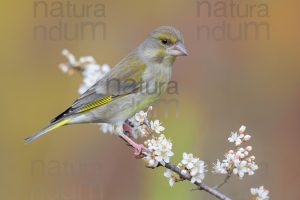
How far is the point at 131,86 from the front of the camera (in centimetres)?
521

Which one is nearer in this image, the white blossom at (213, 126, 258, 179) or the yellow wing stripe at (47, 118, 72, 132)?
the white blossom at (213, 126, 258, 179)

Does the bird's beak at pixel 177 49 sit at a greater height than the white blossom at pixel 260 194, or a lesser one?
greater

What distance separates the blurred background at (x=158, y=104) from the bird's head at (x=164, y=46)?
32.3 inches

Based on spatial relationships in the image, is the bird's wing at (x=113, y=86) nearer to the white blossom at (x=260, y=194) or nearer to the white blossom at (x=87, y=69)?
the white blossom at (x=87, y=69)

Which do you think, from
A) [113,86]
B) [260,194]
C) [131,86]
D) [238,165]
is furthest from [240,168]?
[113,86]

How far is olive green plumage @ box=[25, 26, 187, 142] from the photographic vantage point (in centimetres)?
509

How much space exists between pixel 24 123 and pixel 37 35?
1.33 m

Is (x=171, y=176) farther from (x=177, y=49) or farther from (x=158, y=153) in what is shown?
Answer: (x=177, y=49)

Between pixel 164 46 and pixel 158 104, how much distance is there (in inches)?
63.0

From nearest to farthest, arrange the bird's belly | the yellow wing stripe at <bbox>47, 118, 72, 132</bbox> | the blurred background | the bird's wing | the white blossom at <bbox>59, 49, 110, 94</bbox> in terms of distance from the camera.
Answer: the yellow wing stripe at <bbox>47, 118, 72, 132</bbox>
the bird's belly
the bird's wing
the white blossom at <bbox>59, 49, 110, 94</bbox>
the blurred background

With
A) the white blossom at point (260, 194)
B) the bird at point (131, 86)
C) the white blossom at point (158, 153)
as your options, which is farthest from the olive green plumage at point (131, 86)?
the white blossom at point (260, 194)

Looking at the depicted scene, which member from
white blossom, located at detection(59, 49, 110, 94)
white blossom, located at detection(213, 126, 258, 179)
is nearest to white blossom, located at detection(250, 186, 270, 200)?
white blossom, located at detection(213, 126, 258, 179)

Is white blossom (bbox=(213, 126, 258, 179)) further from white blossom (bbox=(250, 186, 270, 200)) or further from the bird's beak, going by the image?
the bird's beak

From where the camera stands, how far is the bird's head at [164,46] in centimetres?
508
